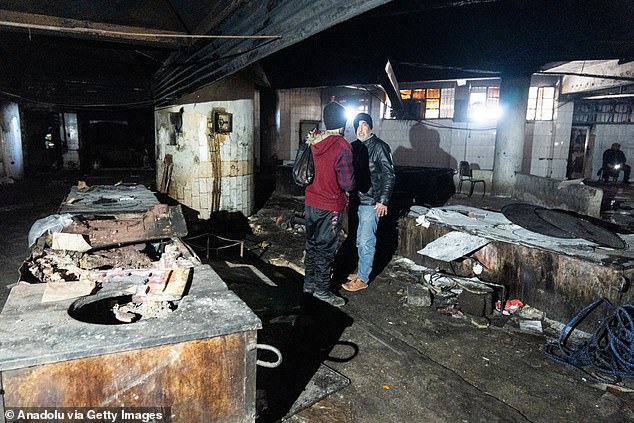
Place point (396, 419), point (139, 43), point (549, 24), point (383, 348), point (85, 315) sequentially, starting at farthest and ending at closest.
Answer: point (549, 24)
point (139, 43)
point (383, 348)
point (396, 419)
point (85, 315)

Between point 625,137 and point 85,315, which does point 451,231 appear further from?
point 625,137

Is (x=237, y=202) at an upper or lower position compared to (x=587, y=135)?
lower

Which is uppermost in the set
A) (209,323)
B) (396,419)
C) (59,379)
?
(209,323)

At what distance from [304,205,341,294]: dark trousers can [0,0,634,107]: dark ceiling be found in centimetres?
188

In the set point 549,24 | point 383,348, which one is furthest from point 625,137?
point 383,348

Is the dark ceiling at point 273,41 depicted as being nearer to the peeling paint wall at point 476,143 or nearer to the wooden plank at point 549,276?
the wooden plank at point 549,276

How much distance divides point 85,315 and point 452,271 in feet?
15.1

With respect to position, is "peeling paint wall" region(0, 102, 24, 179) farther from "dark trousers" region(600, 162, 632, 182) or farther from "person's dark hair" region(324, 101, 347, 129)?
"dark trousers" region(600, 162, 632, 182)

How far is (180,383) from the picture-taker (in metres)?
1.98

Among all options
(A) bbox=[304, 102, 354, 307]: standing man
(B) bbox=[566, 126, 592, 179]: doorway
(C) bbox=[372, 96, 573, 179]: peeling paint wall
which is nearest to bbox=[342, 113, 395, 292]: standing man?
(A) bbox=[304, 102, 354, 307]: standing man

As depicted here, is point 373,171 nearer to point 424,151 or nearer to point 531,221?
point 531,221

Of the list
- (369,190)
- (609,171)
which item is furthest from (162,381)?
(609,171)

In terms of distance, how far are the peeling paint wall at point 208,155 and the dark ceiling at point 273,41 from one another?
76 centimetres

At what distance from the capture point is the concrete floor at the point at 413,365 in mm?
2895
